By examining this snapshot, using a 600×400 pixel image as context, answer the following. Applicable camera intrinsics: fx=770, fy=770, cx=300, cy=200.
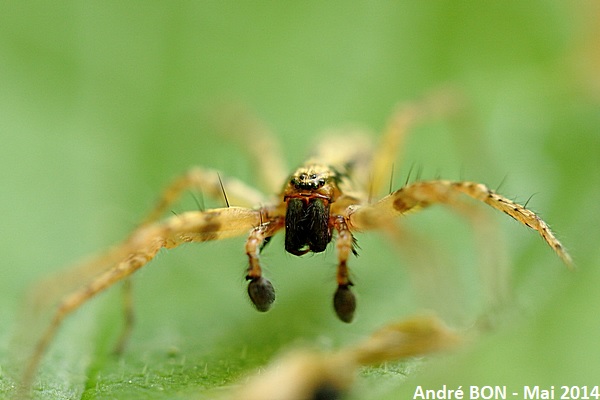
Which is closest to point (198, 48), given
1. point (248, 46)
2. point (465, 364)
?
point (248, 46)

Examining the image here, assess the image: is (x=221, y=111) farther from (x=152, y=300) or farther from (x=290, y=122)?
(x=152, y=300)

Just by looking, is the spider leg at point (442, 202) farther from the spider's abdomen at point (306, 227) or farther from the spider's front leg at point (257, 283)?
the spider's front leg at point (257, 283)

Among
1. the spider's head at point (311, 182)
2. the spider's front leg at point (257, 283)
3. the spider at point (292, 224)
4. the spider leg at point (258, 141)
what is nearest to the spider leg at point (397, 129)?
the spider leg at point (258, 141)

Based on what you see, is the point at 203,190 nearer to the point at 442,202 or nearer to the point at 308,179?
the point at 308,179

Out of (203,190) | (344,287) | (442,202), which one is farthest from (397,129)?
(344,287)

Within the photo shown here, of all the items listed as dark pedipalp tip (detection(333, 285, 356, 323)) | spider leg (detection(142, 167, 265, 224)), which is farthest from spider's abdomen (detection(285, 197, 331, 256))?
spider leg (detection(142, 167, 265, 224))

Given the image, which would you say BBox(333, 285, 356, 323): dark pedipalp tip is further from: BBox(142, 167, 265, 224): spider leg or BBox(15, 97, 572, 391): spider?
BBox(142, 167, 265, 224): spider leg
